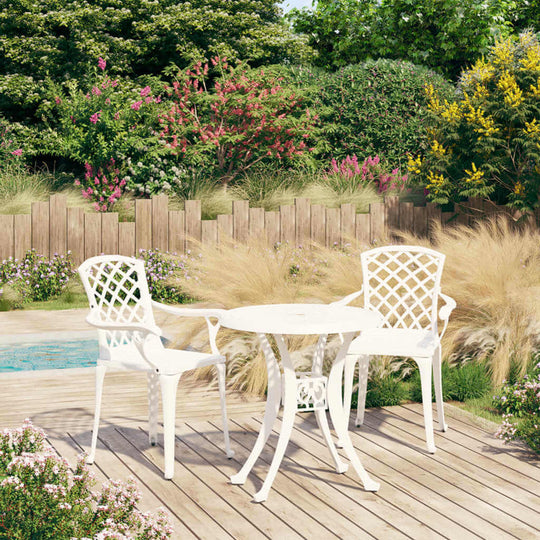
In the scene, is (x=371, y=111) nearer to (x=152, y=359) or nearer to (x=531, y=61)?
(x=531, y=61)

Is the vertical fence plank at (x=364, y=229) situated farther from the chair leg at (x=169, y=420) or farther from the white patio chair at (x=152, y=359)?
the chair leg at (x=169, y=420)

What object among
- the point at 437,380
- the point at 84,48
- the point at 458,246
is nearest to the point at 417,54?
the point at 84,48

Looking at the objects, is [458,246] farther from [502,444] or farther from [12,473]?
[12,473]

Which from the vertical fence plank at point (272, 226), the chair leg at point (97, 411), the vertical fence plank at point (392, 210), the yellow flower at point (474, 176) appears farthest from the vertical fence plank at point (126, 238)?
the chair leg at point (97, 411)

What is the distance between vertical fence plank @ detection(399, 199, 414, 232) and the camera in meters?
11.2

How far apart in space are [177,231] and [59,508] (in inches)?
304

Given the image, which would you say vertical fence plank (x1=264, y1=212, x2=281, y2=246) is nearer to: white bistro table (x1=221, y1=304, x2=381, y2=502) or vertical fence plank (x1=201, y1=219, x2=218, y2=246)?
vertical fence plank (x1=201, y1=219, x2=218, y2=246)

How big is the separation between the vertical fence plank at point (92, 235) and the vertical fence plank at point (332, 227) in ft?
10.3

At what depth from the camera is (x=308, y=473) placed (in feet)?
11.9

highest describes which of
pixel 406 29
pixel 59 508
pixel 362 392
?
pixel 406 29

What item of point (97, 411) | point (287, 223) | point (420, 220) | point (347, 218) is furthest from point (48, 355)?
point (420, 220)

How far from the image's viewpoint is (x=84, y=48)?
Result: 563 inches

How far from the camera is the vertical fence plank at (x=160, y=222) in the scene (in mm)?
9883

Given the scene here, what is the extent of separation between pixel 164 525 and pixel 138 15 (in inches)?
547
